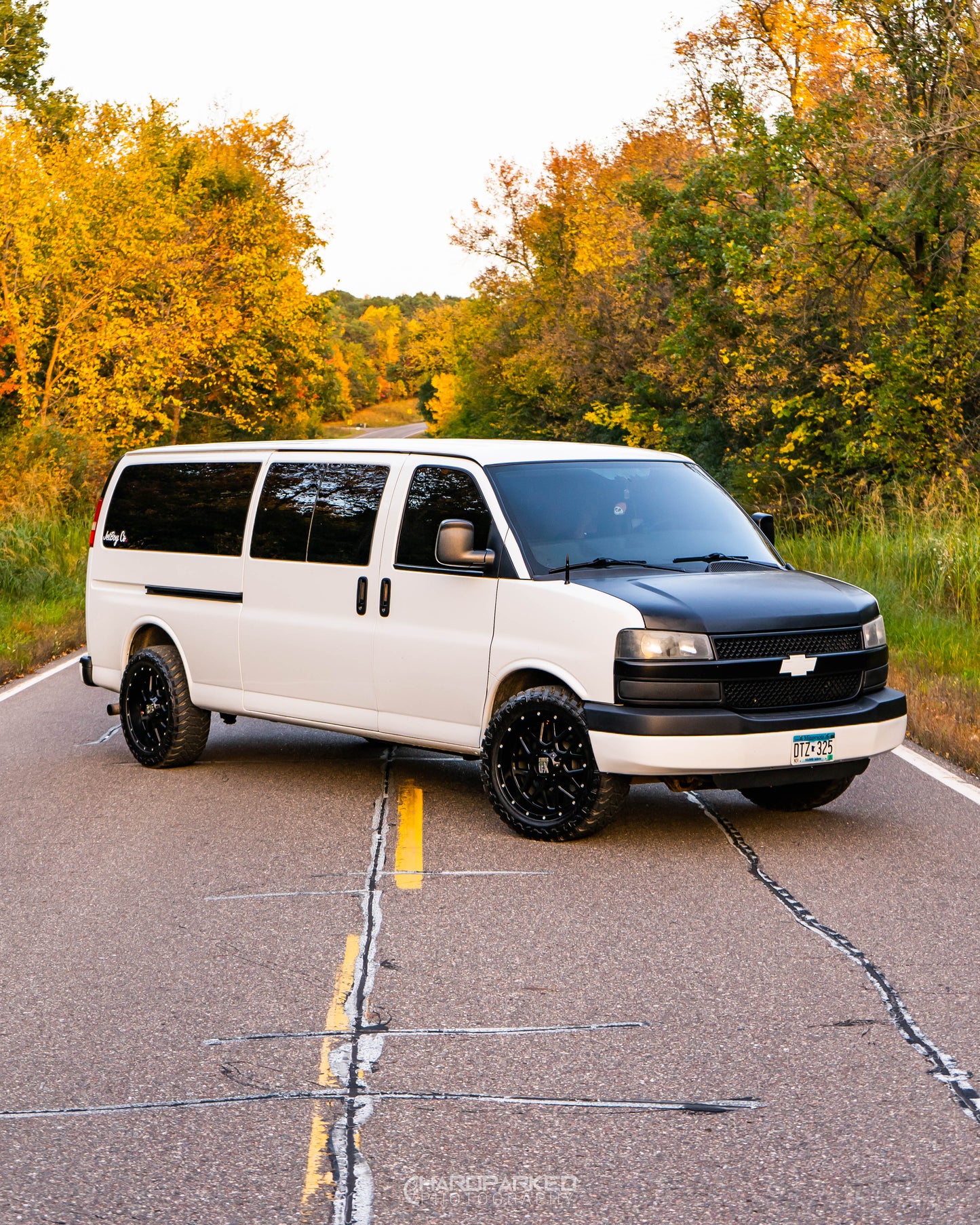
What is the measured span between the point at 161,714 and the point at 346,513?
6.83 feet

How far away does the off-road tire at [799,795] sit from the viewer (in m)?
8.20

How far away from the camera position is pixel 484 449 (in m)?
8.34

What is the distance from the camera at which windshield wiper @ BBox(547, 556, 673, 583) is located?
25.5 feet

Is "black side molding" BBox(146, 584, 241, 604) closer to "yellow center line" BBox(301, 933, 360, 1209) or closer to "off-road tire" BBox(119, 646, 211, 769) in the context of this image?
"off-road tire" BBox(119, 646, 211, 769)

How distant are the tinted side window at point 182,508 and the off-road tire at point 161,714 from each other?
2.49 ft

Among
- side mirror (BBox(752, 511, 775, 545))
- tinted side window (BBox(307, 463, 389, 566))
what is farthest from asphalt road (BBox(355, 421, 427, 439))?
tinted side window (BBox(307, 463, 389, 566))

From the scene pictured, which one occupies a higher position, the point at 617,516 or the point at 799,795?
the point at 617,516

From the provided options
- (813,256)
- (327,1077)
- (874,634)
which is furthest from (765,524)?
(813,256)

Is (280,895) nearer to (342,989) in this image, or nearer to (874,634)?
(342,989)

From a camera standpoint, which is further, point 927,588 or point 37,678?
point 927,588

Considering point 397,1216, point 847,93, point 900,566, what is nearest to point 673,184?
point 847,93

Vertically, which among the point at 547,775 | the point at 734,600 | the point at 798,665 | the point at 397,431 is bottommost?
the point at 397,431

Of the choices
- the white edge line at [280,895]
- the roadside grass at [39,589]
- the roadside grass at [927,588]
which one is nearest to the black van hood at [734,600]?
the white edge line at [280,895]

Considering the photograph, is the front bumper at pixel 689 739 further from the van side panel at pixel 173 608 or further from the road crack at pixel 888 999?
the van side panel at pixel 173 608
